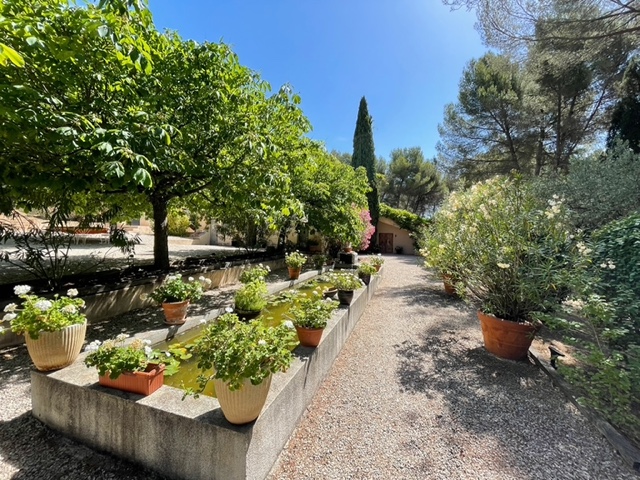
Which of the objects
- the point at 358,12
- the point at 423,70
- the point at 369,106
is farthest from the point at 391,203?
the point at 358,12

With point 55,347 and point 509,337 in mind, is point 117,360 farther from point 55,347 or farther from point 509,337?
point 509,337

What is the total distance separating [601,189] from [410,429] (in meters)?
6.44

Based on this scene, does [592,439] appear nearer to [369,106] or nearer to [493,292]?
[493,292]

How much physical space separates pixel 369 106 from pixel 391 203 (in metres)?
9.96

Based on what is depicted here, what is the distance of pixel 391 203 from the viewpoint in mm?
25656

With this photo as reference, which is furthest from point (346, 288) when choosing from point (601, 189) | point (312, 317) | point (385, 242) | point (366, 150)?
point (385, 242)

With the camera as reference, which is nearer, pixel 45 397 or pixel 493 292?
pixel 45 397

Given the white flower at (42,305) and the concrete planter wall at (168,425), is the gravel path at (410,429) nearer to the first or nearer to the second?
the concrete planter wall at (168,425)

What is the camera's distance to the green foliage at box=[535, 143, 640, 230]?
521 cm

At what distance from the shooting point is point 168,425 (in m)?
1.82

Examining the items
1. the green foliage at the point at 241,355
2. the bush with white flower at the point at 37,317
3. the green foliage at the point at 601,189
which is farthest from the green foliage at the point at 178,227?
the green foliage at the point at 601,189

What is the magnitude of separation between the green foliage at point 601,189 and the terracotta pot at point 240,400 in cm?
592

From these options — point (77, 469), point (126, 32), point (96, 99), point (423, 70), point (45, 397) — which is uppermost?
point (423, 70)

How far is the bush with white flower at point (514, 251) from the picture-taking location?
3.50 m
